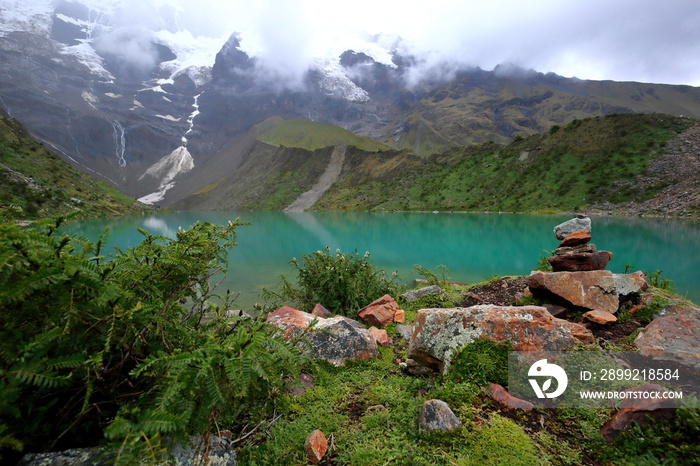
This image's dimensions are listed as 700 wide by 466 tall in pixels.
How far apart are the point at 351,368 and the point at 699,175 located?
93306 mm

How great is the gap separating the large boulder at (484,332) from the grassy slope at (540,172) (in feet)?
281

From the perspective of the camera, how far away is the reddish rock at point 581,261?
31.4 feet

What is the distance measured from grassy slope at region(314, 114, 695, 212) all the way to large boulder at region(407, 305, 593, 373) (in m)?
85.6

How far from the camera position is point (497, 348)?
5.05 meters

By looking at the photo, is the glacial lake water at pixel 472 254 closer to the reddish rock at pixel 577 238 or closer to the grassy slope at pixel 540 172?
the reddish rock at pixel 577 238

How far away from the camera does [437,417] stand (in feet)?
13.0

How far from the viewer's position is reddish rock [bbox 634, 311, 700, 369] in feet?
17.0

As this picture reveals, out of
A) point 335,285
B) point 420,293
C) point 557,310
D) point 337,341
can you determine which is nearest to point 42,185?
point 335,285

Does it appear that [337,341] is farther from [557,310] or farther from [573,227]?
[573,227]

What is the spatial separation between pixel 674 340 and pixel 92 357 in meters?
8.63

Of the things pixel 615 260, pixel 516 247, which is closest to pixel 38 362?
pixel 615 260

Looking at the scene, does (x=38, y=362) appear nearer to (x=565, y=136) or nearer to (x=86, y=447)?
(x=86, y=447)

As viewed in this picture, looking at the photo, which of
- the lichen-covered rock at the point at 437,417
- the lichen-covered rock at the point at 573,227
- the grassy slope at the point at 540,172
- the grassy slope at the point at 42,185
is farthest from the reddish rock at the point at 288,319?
the grassy slope at the point at 540,172

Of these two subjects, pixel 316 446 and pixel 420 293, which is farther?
pixel 420 293
